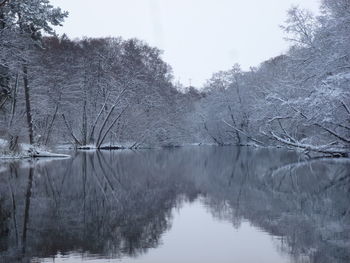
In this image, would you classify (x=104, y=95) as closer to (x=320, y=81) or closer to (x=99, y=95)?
(x=99, y=95)

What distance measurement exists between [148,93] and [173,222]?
128ft

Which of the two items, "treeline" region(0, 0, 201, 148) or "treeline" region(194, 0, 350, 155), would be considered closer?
"treeline" region(194, 0, 350, 155)

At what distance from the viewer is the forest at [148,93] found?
20500mm

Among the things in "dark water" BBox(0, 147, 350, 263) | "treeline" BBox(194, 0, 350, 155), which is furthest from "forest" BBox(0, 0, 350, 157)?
"dark water" BBox(0, 147, 350, 263)

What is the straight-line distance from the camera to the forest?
67.3ft

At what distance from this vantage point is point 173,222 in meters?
7.62

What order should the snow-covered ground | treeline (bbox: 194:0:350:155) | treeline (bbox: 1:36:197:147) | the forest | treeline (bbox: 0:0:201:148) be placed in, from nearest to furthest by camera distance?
treeline (bbox: 194:0:350:155) → the forest → the snow-covered ground → treeline (bbox: 0:0:201:148) → treeline (bbox: 1:36:197:147)

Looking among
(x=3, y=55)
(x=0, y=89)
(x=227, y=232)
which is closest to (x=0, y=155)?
(x=0, y=89)

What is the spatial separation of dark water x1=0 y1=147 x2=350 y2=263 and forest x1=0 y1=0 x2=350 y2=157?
27.3ft

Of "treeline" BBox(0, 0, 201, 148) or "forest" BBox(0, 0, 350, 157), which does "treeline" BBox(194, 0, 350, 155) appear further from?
"treeline" BBox(0, 0, 201, 148)

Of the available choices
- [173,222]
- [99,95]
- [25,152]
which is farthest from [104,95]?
[173,222]

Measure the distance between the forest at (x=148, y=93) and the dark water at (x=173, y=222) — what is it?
8.32 meters

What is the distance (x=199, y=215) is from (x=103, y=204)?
2137 mm

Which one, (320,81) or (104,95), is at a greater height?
(104,95)
